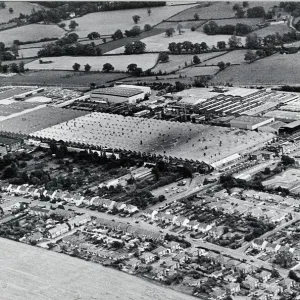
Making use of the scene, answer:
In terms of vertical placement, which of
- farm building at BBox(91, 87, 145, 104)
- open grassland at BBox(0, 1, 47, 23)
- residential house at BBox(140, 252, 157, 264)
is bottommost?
residential house at BBox(140, 252, 157, 264)

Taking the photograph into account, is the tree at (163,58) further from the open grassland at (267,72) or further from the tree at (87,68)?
the open grassland at (267,72)

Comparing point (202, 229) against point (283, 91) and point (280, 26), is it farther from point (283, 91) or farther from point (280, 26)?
point (280, 26)

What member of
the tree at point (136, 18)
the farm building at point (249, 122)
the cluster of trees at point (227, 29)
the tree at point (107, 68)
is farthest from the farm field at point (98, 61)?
the farm building at point (249, 122)

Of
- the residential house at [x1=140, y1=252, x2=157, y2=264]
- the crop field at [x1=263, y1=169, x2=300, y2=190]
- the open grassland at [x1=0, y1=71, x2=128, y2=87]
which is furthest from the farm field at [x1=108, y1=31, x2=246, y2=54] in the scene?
the residential house at [x1=140, y1=252, x2=157, y2=264]

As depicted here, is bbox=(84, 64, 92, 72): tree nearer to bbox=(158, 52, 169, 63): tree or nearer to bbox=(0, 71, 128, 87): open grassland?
bbox=(0, 71, 128, 87): open grassland

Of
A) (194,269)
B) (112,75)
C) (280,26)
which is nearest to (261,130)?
(194,269)

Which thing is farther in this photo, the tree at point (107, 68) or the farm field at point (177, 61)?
the tree at point (107, 68)
